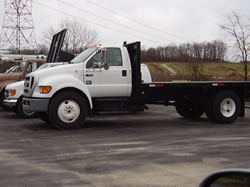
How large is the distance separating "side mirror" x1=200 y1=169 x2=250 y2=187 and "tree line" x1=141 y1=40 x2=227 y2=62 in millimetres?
23772

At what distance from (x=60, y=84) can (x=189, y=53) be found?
18280mm

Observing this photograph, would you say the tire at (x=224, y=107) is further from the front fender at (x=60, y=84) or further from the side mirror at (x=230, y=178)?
the side mirror at (x=230, y=178)

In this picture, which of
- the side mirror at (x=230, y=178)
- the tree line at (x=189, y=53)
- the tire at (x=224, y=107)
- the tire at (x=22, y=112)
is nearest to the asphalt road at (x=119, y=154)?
the tire at (x=224, y=107)

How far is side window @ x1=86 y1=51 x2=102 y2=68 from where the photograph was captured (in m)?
9.84

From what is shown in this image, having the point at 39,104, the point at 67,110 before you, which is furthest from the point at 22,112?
the point at 67,110

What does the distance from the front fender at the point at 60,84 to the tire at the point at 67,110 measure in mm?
170

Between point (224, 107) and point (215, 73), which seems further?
point (215, 73)

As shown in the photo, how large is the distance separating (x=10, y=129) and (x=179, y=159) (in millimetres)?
5584

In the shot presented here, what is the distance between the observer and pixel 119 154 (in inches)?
248

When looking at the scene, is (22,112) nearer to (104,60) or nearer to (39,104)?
(39,104)

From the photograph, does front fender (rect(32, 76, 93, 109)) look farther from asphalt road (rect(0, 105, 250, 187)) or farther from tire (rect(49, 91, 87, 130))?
asphalt road (rect(0, 105, 250, 187))

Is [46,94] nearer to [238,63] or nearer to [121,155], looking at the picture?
[121,155]

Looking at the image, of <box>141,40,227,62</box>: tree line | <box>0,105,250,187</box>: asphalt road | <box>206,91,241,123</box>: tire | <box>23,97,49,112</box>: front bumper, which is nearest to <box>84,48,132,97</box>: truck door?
<box>0,105,250,187</box>: asphalt road

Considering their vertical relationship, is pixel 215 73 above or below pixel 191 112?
above
